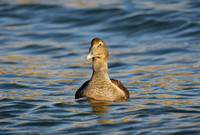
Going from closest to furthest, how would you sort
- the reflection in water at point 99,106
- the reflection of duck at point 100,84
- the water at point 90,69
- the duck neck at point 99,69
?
1. the water at point 90,69
2. the reflection in water at point 99,106
3. the reflection of duck at point 100,84
4. the duck neck at point 99,69

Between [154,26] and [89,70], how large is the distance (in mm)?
6233

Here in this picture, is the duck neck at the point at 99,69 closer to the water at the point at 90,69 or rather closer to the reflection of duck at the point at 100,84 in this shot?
the reflection of duck at the point at 100,84

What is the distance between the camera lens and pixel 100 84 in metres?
9.70

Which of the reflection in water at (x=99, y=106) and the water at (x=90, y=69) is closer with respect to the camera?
the water at (x=90, y=69)

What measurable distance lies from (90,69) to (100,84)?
4.57m

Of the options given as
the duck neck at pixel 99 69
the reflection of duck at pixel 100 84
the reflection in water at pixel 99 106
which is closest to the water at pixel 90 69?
the reflection in water at pixel 99 106

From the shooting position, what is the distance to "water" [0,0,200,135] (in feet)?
27.4

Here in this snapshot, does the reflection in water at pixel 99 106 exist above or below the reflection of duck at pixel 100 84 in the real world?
below

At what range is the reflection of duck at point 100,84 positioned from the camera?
9570mm

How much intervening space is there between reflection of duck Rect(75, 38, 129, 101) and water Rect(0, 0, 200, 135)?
0.18m

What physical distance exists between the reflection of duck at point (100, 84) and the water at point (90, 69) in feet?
0.59

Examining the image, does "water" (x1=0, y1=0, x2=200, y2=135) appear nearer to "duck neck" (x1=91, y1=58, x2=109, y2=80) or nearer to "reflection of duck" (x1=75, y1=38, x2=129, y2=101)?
"reflection of duck" (x1=75, y1=38, x2=129, y2=101)

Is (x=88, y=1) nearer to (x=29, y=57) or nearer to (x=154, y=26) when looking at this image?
(x=154, y=26)

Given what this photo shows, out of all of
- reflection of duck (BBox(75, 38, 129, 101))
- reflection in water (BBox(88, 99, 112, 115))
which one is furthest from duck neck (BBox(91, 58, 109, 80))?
reflection in water (BBox(88, 99, 112, 115))
